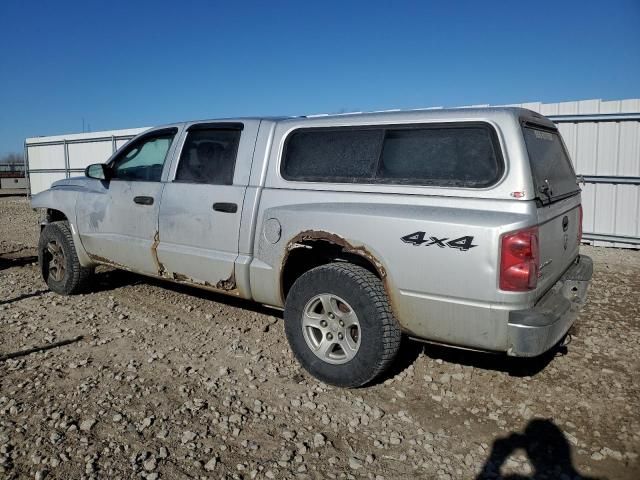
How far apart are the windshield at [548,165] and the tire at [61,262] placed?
467 centimetres

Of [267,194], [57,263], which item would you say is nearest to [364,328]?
[267,194]

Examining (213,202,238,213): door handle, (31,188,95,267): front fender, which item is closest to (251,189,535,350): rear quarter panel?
(213,202,238,213): door handle

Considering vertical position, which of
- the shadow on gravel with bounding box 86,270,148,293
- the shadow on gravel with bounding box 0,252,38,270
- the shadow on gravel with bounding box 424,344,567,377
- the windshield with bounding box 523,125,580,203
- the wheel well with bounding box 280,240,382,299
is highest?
the windshield with bounding box 523,125,580,203

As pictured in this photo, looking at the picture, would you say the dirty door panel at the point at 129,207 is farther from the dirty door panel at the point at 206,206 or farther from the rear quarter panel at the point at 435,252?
the rear quarter panel at the point at 435,252

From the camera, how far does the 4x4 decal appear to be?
10.1ft

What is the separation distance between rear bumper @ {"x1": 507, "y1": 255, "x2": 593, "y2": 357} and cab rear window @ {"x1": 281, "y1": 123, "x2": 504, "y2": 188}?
2.69 ft

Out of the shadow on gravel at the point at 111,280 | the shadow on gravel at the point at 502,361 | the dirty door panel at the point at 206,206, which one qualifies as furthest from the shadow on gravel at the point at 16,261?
the shadow on gravel at the point at 502,361

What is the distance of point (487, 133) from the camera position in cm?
325

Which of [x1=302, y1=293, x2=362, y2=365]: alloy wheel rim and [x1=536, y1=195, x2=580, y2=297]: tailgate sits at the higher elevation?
[x1=536, y1=195, x2=580, y2=297]: tailgate

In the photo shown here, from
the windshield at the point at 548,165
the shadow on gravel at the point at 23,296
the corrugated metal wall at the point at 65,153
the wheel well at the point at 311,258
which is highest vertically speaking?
the corrugated metal wall at the point at 65,153

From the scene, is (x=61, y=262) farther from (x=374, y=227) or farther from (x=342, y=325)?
(x=374, y=227)

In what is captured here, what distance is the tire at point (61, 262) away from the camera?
5.74 meters

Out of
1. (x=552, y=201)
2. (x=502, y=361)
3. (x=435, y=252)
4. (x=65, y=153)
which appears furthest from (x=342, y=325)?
(x=65, y=153)

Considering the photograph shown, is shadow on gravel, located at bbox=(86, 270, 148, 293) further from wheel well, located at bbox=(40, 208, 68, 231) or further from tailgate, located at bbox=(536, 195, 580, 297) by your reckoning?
tailgate, located at bbox=(536, 195, 580, 297)
